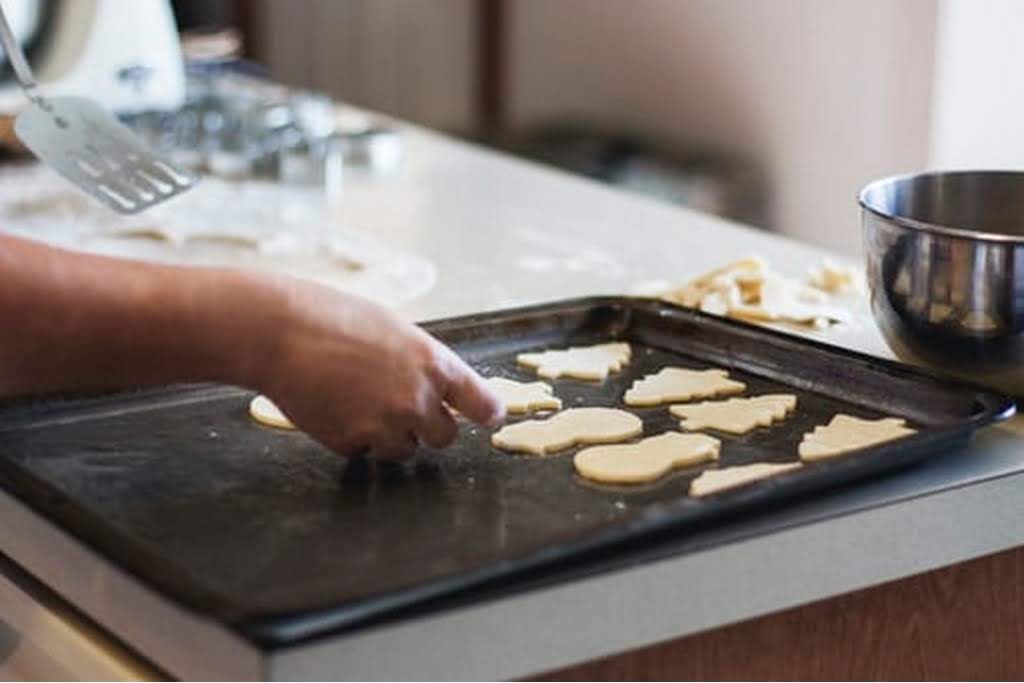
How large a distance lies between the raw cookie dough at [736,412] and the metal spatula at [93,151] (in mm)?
605

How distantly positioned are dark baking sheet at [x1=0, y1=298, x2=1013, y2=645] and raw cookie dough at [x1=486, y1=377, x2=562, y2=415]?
2 centimetres

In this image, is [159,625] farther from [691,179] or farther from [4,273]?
[691,179]

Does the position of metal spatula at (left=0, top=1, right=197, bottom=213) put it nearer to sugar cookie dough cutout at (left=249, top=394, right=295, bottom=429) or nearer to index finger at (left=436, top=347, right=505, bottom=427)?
sugar cookie dough cutout at (left=249, top=394, right=295, bottom=429)

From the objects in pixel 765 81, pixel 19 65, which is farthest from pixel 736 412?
pixel 765 81

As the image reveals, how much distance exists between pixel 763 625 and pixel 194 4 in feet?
8.53

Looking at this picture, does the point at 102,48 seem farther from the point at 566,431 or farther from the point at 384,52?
the point at 384,52

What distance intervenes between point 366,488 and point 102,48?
3.46ft

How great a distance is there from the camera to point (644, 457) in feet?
3.78

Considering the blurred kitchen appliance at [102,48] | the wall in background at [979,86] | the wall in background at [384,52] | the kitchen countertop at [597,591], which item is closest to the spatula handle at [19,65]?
the blurred kitchen appliance at [102,48]

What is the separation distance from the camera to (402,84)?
3660 mm

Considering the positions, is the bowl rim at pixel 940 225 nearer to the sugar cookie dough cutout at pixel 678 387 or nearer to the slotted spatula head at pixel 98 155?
the sugar cookie dough cutout at pixel 678 387

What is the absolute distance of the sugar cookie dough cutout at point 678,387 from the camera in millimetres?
1288

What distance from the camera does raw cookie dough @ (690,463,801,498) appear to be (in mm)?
1086

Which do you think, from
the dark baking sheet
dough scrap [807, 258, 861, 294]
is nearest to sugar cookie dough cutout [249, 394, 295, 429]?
the dark baking sheet
